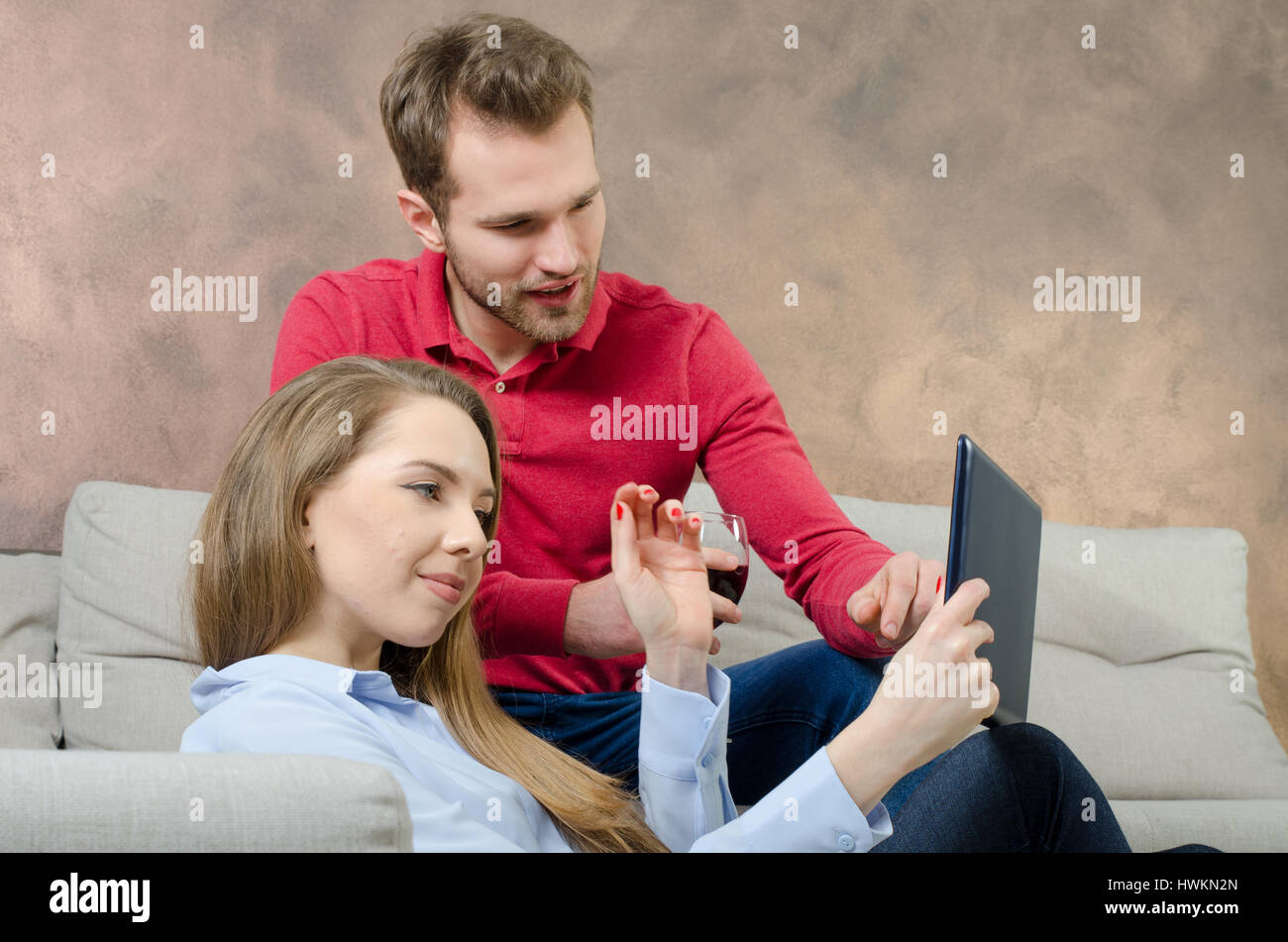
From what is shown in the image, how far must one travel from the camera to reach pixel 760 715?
4.45 feet

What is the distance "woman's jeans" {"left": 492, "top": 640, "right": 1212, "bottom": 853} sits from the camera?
41.2 inches

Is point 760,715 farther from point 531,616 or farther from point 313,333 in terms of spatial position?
point 313,333

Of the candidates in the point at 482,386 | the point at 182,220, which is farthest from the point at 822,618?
the point at 182,220

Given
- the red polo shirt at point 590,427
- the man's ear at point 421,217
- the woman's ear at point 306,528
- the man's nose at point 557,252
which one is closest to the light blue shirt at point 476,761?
the woman's ear at point 306,528

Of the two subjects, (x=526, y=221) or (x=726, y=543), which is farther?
(x=526, y=221)

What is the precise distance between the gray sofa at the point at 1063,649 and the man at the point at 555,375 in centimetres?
40

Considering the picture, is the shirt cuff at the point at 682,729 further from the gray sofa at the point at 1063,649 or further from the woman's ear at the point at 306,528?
the gray sofa at the point at 1063,649

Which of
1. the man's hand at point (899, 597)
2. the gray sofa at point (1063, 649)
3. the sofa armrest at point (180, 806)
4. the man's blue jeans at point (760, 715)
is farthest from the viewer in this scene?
the gray sofa at point (1063, 649)

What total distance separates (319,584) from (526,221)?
61 centimetres

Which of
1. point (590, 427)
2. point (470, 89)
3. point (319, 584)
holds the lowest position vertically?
point (319, 584)

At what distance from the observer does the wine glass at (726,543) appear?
1130mm

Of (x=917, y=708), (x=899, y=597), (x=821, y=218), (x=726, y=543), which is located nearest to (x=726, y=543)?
(x=726, y=543)

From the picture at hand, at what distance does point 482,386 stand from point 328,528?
0.50 meters

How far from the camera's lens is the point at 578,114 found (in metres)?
1.54
